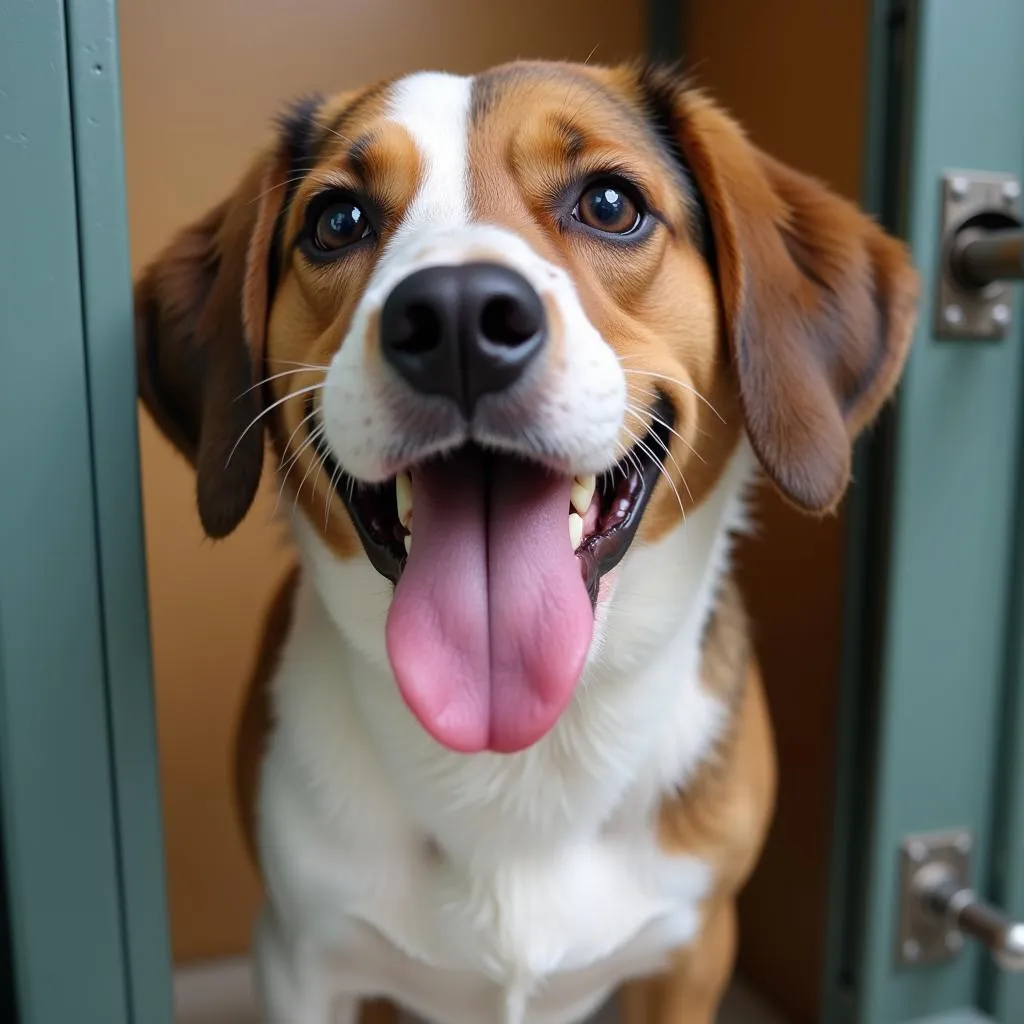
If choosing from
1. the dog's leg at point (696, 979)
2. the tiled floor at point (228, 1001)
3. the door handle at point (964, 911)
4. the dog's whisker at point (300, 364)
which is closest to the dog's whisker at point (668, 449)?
the dog's whisker at point (300, 364)

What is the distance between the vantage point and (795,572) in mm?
1282

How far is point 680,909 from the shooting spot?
956mm

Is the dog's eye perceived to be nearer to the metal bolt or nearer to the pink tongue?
the pink tongue

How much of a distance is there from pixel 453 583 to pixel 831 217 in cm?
53

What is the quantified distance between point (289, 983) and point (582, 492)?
0.57 metres

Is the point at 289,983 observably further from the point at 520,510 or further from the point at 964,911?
the point at 964,911

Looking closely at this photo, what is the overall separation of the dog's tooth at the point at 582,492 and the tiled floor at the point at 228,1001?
94 cm

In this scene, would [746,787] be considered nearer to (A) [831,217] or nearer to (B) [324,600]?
(B) [324,600]

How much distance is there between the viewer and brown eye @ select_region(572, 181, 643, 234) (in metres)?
0.83

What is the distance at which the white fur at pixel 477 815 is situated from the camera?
2.92ft

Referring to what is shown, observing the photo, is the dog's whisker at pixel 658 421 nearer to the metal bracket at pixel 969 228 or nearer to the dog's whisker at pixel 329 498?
the dog's whisker at pixel 329 498

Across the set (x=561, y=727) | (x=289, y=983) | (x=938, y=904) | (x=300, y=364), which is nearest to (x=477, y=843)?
(x=561, y=727)

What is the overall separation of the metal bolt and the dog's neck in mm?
352

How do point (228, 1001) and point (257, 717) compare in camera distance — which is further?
point (228, 1001)
